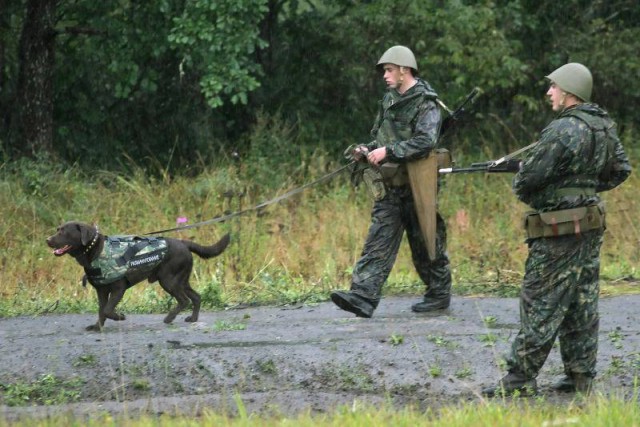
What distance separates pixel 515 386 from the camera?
720cm

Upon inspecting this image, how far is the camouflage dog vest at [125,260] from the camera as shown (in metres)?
9.05

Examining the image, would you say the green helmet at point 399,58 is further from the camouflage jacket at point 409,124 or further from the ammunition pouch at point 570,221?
the ammunition pouch at point 570,221

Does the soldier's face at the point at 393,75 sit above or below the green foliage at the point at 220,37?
below

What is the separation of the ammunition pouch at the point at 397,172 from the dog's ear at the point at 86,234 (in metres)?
2.24

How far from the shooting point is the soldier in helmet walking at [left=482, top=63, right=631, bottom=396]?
22.8 ft

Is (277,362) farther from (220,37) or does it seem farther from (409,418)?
(220,37)

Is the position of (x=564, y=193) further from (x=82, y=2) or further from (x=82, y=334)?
(x=82, y=2)

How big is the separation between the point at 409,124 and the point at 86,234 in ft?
8.47

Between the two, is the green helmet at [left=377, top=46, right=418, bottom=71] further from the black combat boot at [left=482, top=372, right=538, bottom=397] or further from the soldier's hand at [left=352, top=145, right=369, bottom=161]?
the black combat boot at [left=482, top=372, right=538, bottom=397]

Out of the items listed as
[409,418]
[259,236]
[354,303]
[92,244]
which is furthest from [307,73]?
[409,418]

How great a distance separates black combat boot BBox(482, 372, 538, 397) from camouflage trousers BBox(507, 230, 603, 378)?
0.04m

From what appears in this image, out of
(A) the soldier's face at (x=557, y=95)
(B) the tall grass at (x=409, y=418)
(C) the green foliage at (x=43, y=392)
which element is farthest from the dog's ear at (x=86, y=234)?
(A) the soldier's face at (x=557, y=95)

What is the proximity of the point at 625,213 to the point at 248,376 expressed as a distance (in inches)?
278

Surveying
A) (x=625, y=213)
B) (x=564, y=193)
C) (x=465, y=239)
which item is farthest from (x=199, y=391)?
(x=625, y=213)
